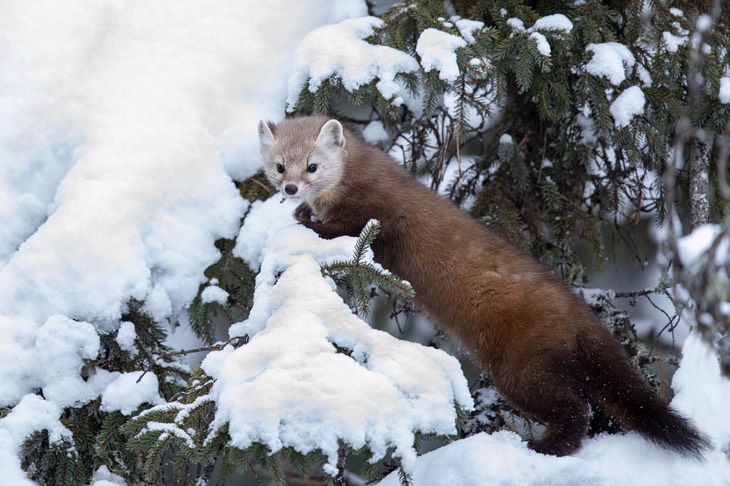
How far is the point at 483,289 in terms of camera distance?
4.20m

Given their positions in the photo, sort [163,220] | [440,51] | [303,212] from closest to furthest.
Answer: [440,51] → [163,220] → [303,212]

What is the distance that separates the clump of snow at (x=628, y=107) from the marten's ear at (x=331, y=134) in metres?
1.52

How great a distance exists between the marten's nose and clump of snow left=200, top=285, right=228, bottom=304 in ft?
→ 2.11

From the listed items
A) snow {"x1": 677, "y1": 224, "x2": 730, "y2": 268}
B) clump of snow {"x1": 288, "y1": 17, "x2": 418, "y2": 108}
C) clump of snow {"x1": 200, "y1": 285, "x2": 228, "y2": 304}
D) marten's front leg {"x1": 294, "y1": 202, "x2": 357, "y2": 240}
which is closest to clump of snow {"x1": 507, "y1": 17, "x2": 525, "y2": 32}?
clump of snow {"x1": 288, "y1": 17, "x2": 418, "y2": 108}

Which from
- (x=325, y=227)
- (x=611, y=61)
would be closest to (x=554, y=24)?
(x=611, y=61)

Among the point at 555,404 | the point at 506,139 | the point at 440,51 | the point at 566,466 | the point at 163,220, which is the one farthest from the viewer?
the point at 506,139

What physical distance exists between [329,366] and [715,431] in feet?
5.56

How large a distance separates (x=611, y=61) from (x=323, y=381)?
8.26 ft

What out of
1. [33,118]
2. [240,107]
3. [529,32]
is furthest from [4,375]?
[529,32]

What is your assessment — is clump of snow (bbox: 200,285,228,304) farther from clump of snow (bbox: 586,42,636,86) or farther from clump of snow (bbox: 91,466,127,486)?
clump of snow (bbox: 586,42,636,86)

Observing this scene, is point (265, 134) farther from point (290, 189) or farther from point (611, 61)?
point (611, 61)

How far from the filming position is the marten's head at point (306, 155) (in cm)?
450

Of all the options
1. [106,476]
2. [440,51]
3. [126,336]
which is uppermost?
[440,51]

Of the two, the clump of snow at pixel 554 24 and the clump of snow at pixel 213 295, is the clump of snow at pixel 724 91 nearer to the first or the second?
the clump of snow at pixel 554 24
